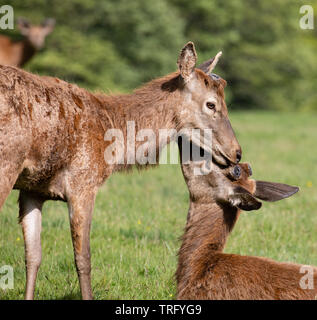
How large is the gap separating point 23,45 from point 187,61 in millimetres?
13441

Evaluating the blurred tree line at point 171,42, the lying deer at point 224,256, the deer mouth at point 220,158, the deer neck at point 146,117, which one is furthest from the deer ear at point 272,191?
the blurred tree line at point 171,42

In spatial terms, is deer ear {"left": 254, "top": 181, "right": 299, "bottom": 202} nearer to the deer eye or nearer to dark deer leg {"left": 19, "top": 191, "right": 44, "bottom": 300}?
the deer eye

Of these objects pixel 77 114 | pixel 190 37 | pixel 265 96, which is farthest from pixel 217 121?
pixel 265 96

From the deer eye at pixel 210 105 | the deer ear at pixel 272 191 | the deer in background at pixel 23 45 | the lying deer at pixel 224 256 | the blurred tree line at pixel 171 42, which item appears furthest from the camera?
the blurred tree line at pixel 171 42

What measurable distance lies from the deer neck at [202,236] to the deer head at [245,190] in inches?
5.8

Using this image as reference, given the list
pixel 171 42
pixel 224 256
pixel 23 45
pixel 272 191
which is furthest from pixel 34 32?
pixel 224 256

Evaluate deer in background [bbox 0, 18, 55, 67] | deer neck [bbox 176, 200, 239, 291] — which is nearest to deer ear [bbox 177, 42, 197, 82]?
deer neck [bbox 176, 200, 239, 291]

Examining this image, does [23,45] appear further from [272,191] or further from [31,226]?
[272,191]

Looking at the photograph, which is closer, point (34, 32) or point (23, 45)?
point (23, 45)

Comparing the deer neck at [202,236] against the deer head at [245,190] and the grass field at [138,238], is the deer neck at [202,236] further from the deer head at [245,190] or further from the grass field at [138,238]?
the grass field at [138,238]

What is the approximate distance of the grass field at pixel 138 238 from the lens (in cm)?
512

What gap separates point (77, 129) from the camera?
15.1 ft

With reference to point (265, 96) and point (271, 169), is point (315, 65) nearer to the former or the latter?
point (265, 96)

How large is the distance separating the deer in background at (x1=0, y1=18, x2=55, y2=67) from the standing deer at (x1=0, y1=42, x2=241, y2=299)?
11.0 meters
